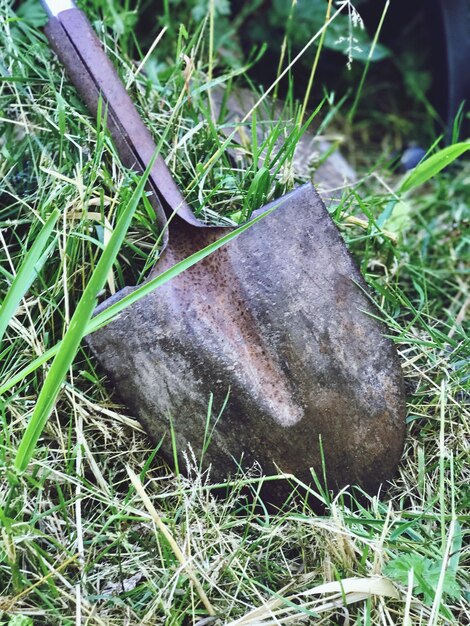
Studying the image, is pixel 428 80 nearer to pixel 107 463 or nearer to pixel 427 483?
pixel 427 483

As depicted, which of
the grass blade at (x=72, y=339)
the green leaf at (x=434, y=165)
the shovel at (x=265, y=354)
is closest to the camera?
the grass blade at (x=72, y=339)

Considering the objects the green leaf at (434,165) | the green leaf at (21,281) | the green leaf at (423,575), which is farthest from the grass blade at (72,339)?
the green leaf at (434,165)

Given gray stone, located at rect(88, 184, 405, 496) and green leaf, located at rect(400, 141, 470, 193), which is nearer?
gray stone, located at rect(88, 184, 405, 496)

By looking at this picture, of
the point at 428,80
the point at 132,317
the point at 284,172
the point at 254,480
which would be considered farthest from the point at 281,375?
the point at 428,80

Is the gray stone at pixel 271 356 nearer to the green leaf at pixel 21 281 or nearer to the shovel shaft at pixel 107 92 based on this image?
the shovel shaft at pixel 107 92

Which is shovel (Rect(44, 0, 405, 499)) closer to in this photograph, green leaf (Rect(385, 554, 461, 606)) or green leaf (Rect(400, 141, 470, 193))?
green leaf (Rect(385, 554, 461, 606))

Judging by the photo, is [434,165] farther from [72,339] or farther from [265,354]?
[72,339]

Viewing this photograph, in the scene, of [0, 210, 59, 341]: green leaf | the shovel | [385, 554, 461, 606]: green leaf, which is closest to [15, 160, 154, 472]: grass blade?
[0, 210, 59, 341]: green leaf
